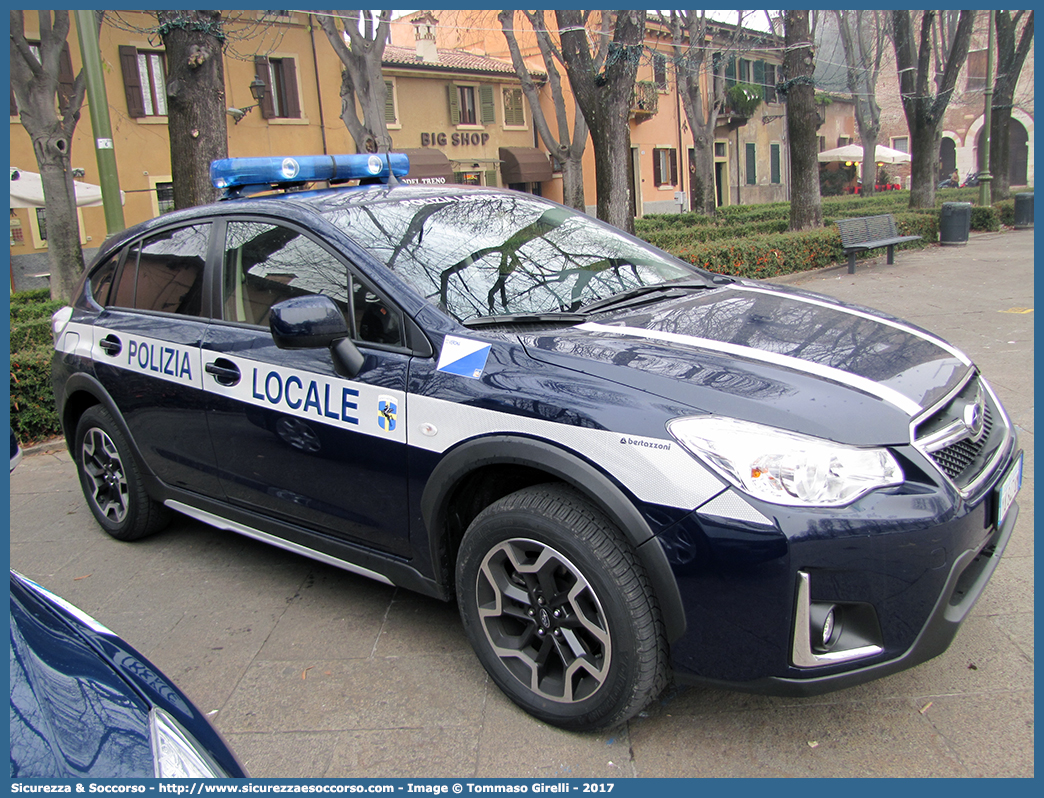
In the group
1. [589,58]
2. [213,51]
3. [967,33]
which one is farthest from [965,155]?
[213,51]

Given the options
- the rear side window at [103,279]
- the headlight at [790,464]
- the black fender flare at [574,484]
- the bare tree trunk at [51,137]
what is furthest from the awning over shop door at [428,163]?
the headlight at [790,464]

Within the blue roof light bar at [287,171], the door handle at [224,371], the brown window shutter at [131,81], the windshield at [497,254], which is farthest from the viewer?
the brown window shutter at [131,81]

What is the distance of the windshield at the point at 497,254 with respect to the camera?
3.02m

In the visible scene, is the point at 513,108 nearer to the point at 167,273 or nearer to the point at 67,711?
the point at 167,273

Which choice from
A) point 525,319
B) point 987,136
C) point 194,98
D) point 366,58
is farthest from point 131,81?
point 525,319

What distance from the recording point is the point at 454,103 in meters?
31.0

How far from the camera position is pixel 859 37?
102 feet

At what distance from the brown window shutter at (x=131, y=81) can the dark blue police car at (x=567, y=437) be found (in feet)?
Answer: 72.3

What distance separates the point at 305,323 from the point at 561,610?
4.18 ft

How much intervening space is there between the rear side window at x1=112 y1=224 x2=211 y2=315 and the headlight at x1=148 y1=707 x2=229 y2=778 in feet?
8.07

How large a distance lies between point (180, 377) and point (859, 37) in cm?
3365

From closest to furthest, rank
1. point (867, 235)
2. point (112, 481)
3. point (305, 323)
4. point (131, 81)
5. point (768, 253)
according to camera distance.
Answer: point (305, 323) → point (112, 481) → point (768, 253) → point (867, 235) → point (131, 81)

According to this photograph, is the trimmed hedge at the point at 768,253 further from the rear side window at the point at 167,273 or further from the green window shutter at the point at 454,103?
the green window shutter at the point at 454,103
